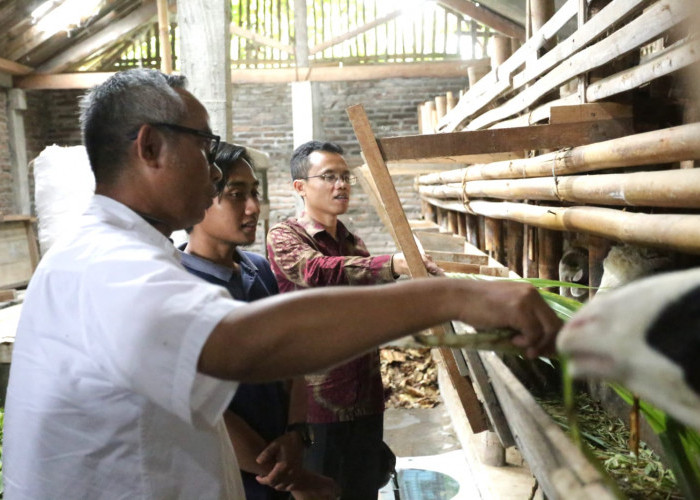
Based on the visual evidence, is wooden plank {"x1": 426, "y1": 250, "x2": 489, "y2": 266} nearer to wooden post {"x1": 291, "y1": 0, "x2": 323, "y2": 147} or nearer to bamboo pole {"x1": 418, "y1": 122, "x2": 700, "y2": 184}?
bamboo pole {"x1": 418, "y1": 122, "x2": 700, "y2": 184}

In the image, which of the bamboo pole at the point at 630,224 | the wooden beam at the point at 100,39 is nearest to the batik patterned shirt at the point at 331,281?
the bamboo pole at the point at 630,224

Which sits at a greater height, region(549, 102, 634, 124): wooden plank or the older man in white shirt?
region(549, 102, 634, 124): wooden plank

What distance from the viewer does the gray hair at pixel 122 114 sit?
140cm

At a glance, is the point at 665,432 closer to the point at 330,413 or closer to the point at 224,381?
the point at 224,381

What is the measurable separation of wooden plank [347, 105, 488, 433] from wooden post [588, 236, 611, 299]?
797 mm

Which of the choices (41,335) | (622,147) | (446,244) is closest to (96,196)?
(41,335)

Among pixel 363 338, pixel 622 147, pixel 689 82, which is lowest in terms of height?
pixel 363 338

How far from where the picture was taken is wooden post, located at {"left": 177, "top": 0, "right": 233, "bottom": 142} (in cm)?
433

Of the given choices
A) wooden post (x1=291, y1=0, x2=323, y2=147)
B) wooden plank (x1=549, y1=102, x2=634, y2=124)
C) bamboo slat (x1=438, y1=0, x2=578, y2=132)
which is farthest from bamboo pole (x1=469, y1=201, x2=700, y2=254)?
wooden post (x1=291, y1=0, x2=323, y2=147)

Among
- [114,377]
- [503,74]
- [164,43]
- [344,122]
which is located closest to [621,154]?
[114,377]

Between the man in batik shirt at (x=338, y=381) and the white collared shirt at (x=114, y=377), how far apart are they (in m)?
1.49

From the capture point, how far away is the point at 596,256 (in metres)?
2.92

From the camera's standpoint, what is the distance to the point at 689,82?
89.7 inches

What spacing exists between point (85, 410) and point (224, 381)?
1.35ft
